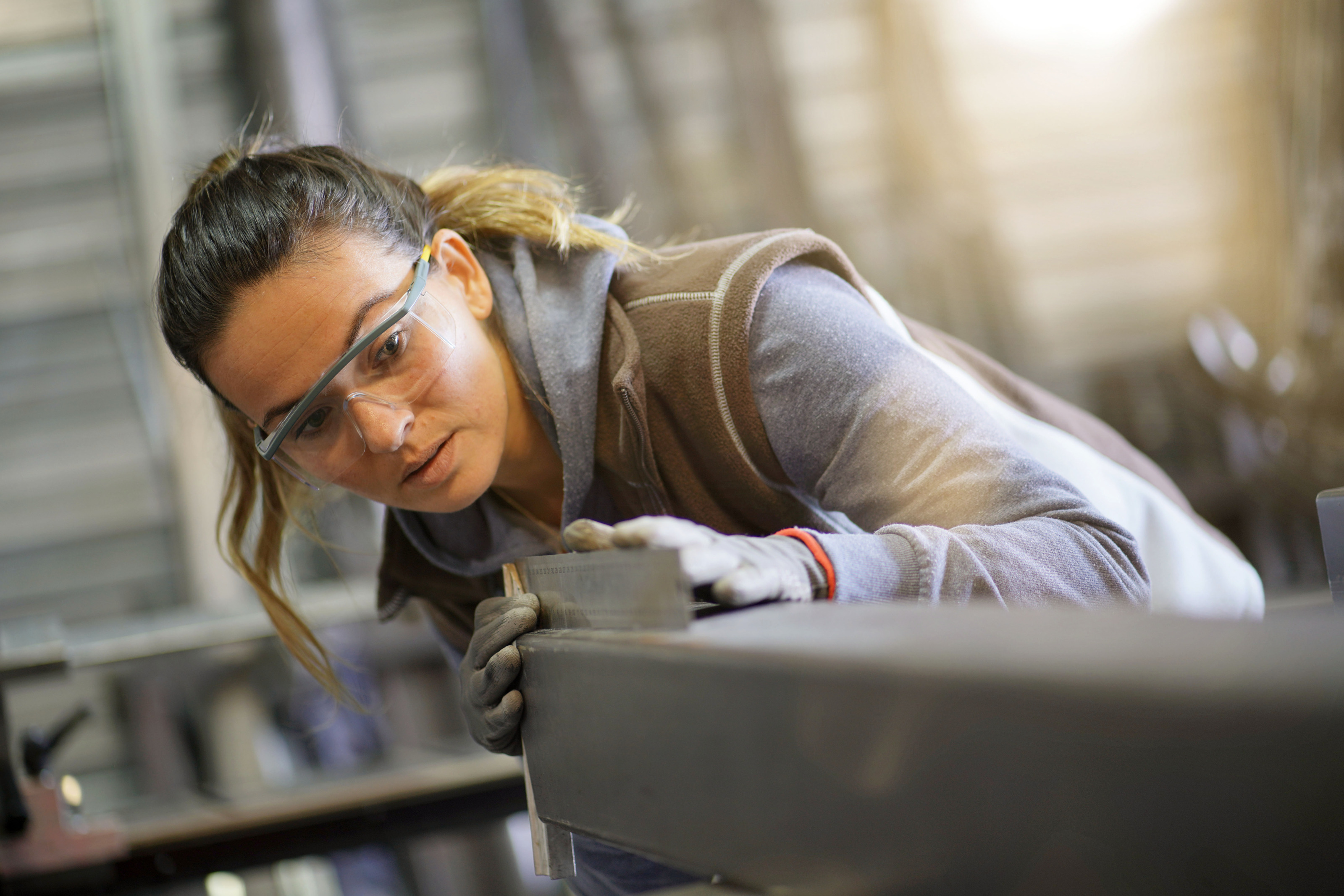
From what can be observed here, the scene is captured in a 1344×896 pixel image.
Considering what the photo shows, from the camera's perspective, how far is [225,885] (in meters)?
1.51

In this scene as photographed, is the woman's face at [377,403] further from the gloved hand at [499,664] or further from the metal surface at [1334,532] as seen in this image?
the metal surface at [1334,532]

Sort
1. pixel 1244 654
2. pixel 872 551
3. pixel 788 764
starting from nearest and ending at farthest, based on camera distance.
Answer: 1. pixel 1244 654
2. pixel 788 764
3. pixel 872 551

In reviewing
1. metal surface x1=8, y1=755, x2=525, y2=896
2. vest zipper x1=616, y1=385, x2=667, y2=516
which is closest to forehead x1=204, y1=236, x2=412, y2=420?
vest zipper x1=616, y1=385, x2=667, y2=516

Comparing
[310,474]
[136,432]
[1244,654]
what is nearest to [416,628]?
[136,432]

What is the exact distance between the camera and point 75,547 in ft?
12.5

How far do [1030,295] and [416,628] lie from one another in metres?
2.46

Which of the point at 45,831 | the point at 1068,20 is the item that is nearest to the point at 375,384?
the point at 45,831

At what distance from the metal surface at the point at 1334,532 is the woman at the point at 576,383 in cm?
15

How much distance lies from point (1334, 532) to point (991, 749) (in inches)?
24.8

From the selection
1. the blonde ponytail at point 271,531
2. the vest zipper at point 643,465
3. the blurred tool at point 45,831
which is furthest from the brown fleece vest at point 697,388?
the blurred tool at point 45,831

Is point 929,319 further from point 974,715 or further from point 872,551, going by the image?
point 974,715

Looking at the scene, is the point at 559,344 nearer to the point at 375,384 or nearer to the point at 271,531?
the point at 375,384

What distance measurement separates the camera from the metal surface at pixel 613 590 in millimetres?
544

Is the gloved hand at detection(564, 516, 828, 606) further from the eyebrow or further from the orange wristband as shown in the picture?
the eyebrow
